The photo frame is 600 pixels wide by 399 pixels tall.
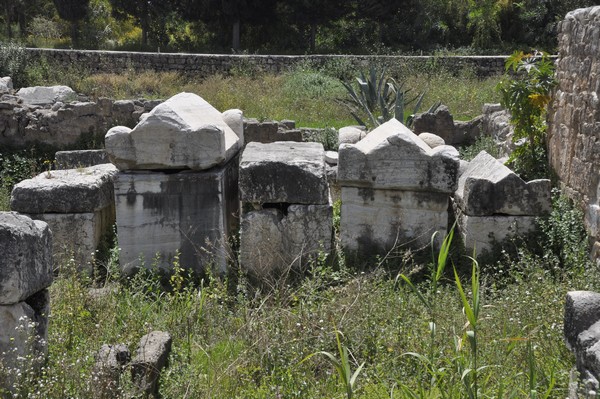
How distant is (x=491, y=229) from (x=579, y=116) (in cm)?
142

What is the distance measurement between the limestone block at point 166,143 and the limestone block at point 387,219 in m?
1.15

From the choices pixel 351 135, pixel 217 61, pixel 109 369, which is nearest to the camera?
pixel 109 369

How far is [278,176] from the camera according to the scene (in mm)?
6230

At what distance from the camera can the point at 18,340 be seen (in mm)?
4184

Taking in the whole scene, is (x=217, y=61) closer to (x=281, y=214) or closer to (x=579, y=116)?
(x=579, y=116)

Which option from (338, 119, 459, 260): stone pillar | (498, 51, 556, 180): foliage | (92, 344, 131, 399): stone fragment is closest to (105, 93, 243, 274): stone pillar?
(338, 119, 459, 260): stone pillar

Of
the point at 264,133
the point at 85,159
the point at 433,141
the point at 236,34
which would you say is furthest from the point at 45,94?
the point at 236,34

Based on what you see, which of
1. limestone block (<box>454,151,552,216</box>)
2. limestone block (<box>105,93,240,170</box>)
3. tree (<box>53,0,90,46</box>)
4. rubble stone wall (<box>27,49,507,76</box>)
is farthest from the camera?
tree (<box>53,0,90,46</box>)

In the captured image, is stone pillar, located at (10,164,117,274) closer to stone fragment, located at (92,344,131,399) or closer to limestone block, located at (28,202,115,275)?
limestone block, located at (28,202,115,275)

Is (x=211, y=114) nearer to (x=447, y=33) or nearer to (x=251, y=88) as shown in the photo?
(x=251, y=88)

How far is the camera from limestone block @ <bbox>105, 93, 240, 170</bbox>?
6.21m

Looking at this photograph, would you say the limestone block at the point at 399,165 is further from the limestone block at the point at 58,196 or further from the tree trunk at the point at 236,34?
the tree trunk at the point at 236,34

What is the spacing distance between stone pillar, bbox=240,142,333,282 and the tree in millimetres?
23837

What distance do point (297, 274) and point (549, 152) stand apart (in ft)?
10.7
